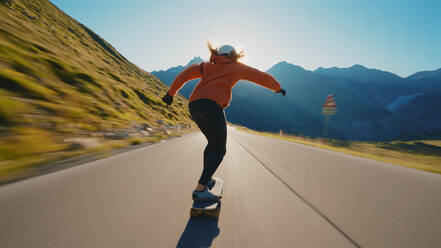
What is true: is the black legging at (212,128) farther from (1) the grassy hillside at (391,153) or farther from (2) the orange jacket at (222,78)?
(1) the grassy hillside at (391,153)

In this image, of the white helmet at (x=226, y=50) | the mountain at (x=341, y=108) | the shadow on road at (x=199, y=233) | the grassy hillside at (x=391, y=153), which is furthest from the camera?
the mountain at (x=341, y=108)

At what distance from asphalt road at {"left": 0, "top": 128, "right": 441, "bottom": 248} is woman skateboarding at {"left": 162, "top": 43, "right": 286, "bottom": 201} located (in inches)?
20.3

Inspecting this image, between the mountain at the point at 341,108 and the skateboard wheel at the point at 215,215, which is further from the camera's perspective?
the mountain at the point at 341,108

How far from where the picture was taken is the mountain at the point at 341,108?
344 ft

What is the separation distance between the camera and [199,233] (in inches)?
61.2

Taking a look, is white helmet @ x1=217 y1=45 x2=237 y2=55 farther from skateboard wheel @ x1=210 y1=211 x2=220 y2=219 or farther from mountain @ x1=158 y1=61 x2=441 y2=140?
mountain @ x1=158 y1=61 x2=441 y2=140

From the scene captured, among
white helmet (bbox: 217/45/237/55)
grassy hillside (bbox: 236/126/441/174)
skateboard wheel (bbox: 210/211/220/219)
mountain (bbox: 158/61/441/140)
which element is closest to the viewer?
skateboard wheel (bbox: 210/211/220/219)

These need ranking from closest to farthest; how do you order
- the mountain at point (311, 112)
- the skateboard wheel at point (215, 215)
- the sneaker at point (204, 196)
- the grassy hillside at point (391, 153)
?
1. the skateboard wheel at point (215, 215)
2. the sneaker at point (204, 196)
3. the grassy hillside at point (391, 153)
4. the mountain at point (311, 112)

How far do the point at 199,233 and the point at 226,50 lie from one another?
79.7 inches

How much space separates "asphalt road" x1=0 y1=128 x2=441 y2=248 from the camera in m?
1.45

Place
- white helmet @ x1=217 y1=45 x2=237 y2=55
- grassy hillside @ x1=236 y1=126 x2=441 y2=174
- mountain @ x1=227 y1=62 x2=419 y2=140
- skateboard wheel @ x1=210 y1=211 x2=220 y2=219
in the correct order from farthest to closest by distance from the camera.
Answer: mountain @ x1=227 y1=62 x2=419 y2=140 < grassy hillside @ x1=236 y1=126 x2=441 y2=174 < white helmet @ x1=217 y1=45 x2=237 y2=55 < skateboard wheel @ x1=210 y1=211 x2=220 y2=219

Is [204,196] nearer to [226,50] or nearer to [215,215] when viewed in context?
[215,215]

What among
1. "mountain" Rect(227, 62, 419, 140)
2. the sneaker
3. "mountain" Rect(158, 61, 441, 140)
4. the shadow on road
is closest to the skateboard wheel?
the shadow on road

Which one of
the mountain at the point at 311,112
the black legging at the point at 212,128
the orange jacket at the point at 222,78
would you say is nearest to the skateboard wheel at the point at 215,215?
the black legging at the point at 212,128
